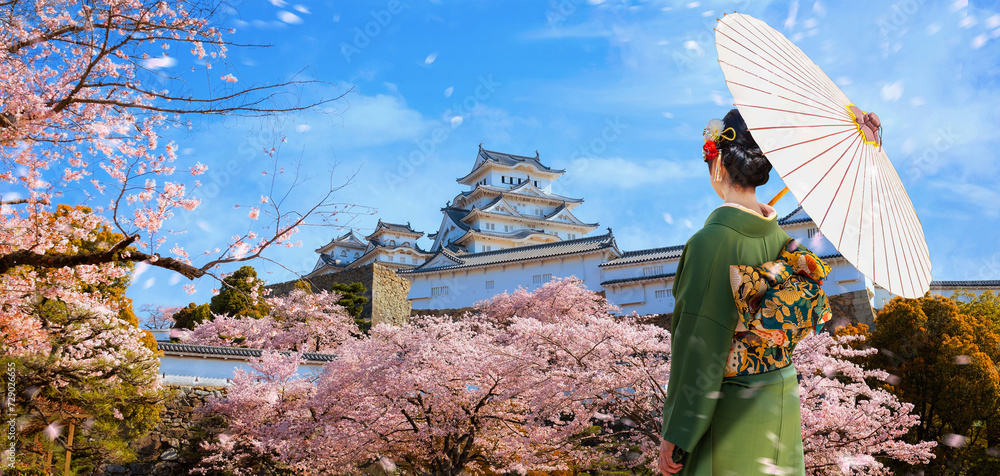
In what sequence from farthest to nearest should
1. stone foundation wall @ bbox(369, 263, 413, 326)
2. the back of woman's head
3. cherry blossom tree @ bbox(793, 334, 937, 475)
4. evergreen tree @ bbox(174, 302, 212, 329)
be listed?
stone foundation wall @ bbox(369, 263, 413, 326)
evergreen tree @ bbox(174, 302, 212, 329)
cherry blossom tree @ bbox(793, 334, 937, 475)
the back of woman's head

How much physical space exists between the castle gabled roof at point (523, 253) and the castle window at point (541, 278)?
2.27 feet

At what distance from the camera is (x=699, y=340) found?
2646 mm

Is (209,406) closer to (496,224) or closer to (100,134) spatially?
(100,134)

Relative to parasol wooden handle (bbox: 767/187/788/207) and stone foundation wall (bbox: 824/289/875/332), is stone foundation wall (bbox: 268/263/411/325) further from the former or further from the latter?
parasol wooden handle (bbox: 767/187/788/207)

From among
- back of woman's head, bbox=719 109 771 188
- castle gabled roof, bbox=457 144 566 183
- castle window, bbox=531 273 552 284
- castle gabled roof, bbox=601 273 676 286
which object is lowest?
back of woman's head, bbox=719 109 771 188

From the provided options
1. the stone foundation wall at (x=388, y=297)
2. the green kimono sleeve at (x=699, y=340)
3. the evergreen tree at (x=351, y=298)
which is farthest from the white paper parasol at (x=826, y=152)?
the stone foundation wall at (x=388, y=297)

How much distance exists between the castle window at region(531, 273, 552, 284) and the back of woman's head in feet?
70.3

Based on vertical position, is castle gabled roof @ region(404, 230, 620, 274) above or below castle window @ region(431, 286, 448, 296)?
above

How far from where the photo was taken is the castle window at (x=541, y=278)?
2438cm

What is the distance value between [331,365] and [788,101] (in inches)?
385

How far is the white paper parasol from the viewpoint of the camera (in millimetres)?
2625

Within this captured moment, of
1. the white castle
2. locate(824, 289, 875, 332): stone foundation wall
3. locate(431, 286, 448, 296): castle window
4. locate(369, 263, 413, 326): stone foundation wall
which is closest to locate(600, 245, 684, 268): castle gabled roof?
the white castle

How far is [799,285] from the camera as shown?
2748 mm

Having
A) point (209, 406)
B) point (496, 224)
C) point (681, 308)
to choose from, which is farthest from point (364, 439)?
point (496, 224)
